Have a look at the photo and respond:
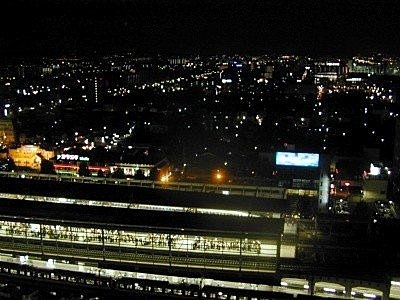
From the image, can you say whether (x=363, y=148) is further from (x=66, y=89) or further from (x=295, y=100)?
(x=66, y=89)

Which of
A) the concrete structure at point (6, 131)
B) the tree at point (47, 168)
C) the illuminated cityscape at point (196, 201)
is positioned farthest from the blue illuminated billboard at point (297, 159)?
the concrete structure at point (6, 131)

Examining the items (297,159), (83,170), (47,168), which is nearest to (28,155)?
(47,168)

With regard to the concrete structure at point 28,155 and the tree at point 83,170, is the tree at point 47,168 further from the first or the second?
the concrete structure at point 28,155

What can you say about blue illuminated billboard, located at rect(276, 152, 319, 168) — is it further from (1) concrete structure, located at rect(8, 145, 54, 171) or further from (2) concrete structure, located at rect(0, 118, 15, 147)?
(2) concrete structure, located at rect(0, 118, 15, 147)

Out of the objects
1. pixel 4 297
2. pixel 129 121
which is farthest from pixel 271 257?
pixel 129 121

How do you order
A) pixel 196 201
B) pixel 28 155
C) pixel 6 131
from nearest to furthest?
1. pixel 196 201
2. pixel 28 155
3. pixel 6 131

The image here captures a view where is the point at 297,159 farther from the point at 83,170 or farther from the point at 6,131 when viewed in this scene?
the point at 6,131

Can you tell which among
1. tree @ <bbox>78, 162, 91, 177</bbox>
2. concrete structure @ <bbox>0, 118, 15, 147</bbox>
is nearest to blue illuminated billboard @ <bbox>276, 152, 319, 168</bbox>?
tree @ <bbox>78, 162, 91, 177</bbox>

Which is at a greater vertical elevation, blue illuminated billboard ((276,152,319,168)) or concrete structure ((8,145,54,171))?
blue illuminated billboard ((276,152,319,168))

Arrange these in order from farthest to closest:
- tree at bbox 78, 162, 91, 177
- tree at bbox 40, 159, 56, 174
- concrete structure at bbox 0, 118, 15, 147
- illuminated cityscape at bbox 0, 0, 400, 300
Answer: concrete structure at bbox 0, 118, 15, 147
tree at bbox 40, 159, 56, 174
tree at bbox 78, 162, 91, 177
illuminated cityscape at bbox 0, 0, 400, 300

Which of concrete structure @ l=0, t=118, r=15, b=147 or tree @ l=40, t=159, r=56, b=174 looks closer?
tree @ l=40, t=159, r=56, b=174
